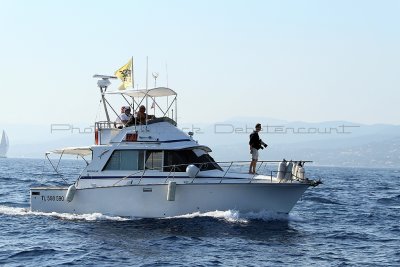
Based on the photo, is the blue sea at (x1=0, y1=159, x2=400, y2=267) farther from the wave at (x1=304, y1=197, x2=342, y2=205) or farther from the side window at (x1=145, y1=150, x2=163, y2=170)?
the wave at (x1=304, y1=197, x2=342, y2=205)

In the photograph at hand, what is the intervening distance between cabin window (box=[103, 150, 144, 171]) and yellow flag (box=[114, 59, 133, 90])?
3251 mm

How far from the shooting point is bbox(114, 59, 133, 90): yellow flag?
26.1 m

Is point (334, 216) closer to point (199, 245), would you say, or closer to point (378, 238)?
point (378, 238)

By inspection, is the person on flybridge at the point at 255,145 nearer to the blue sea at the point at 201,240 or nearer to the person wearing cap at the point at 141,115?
the blue sea at the point at 201,240

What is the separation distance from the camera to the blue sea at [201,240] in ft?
55.7

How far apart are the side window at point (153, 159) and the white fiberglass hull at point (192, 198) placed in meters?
1.28

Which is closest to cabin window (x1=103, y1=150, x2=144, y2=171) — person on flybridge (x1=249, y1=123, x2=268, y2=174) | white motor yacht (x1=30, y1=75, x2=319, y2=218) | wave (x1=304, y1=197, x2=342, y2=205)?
white motor yacht (x1=30, y1=75, x2=319, y2=218)

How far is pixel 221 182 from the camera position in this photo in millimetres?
22516

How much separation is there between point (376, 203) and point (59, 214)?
17221 millimetres

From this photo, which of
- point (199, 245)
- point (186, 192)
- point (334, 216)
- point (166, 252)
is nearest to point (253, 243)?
point (199, 245)

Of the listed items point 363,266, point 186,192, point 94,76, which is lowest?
point 363,266

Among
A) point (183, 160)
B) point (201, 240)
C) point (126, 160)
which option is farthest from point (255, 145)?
point (201, 240)

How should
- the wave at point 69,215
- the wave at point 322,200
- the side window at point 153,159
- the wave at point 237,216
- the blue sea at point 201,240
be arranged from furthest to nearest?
the wave at point 322,200
the side window at point 153,159
the wave at point 69,215
the wave at point 237,216
the blue sea at point 201,240

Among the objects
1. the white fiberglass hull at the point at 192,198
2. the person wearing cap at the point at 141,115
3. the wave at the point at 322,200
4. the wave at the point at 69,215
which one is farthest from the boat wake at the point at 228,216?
the wave at the point at 322,200
